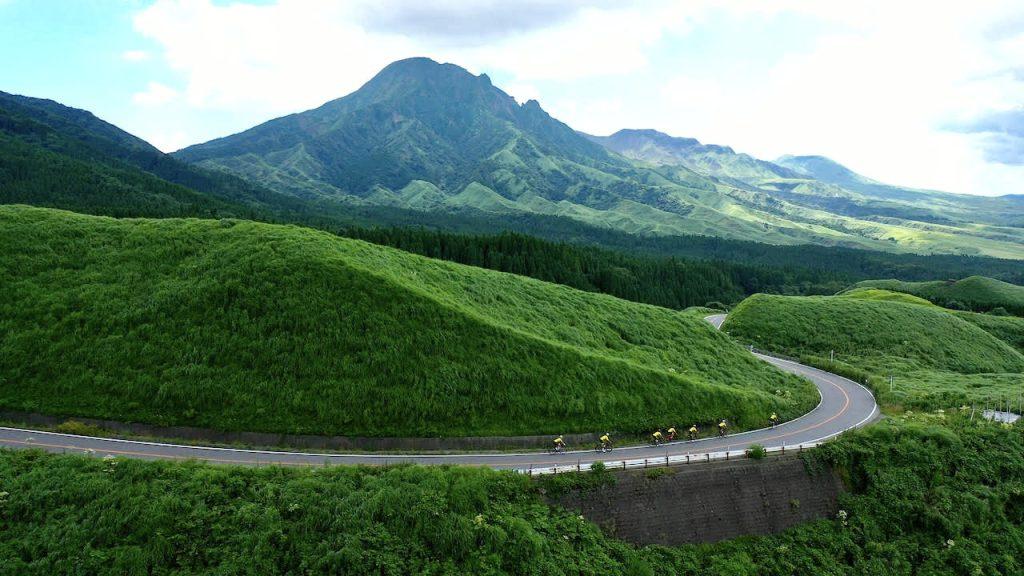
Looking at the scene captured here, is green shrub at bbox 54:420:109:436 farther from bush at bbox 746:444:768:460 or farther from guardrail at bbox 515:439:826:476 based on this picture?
bush at bbox 746:444:768:460

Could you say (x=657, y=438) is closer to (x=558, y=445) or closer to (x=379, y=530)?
(x=558, y=445)

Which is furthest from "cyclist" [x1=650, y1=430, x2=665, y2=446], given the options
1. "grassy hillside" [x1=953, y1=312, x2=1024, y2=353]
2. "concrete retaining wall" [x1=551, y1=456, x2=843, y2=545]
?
"grassy hillside" [x1=953, y1=312, x2=1024, y2=353]

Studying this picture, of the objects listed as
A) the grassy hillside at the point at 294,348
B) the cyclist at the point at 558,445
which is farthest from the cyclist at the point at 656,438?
the cyclist at the point at 558,445

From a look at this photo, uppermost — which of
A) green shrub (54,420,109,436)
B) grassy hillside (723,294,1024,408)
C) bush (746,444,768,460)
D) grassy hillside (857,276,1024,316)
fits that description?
green shrub (54,420,109,436)

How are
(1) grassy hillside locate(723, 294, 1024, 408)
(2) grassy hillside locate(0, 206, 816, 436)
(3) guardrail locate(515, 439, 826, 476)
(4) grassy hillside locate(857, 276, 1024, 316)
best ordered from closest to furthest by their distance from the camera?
1. (3) guardrail locate(515, 439, 826, 476)
2. (2) grassy hillside locate(0, 206, 816, 436)
3. (1) grassy hillside locate(723, 294, 1024, 408)
4. (4) grassy hillside locate(857, 276, 1024, 316)

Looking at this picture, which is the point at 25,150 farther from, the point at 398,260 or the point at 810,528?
the point at 810,528

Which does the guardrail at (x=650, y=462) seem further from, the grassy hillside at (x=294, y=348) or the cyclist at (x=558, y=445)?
the grassy hillside at (x=294, y=348)
